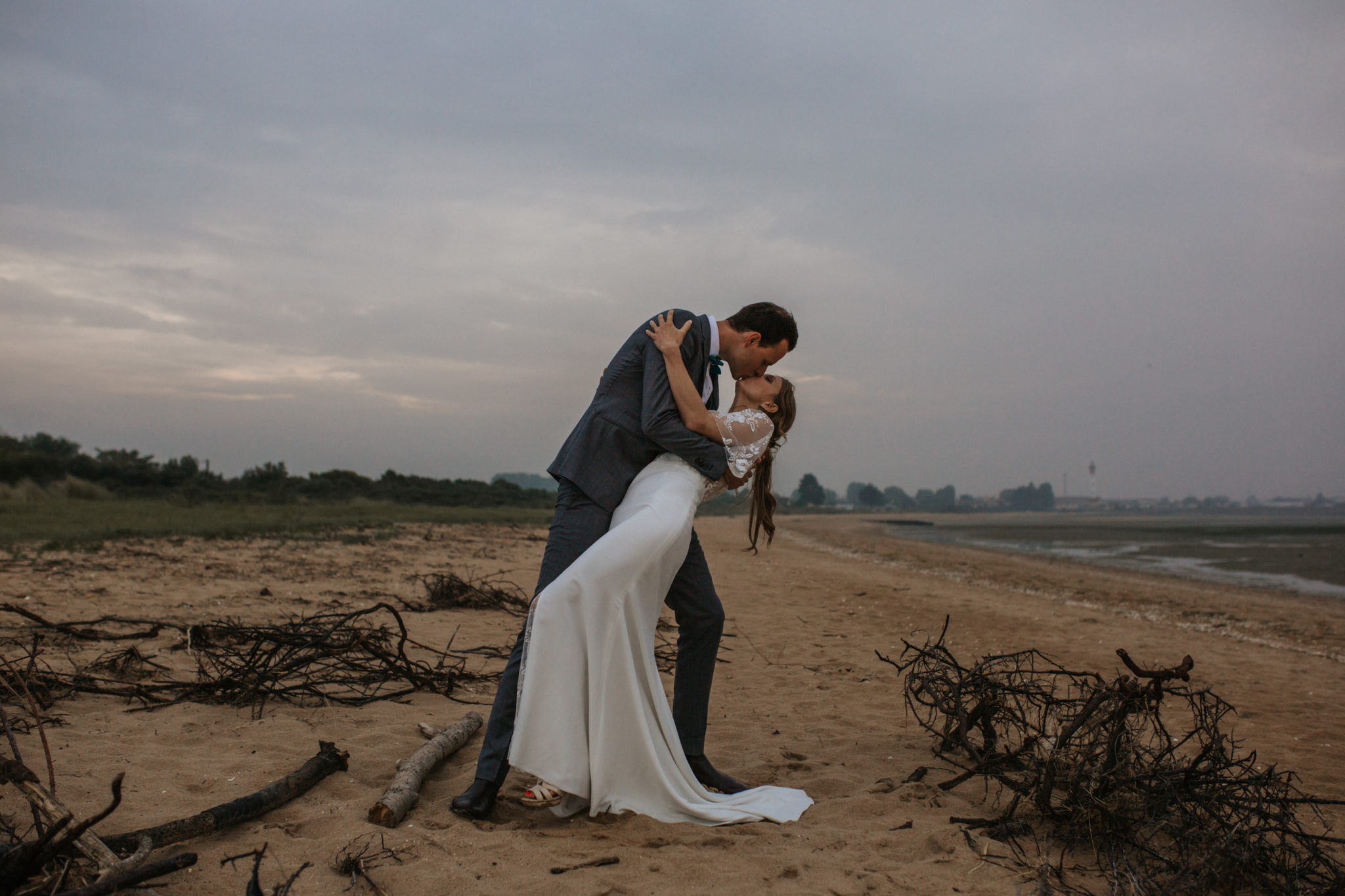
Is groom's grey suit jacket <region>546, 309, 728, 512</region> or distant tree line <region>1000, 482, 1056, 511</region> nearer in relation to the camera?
groom's grey suit jacket <region>546, 309, 728, 512</region>

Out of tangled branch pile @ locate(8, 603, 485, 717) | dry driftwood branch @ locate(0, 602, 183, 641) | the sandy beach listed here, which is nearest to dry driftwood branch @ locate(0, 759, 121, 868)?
the sandy beach

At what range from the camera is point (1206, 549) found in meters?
26.3

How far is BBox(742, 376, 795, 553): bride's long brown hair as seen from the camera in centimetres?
348

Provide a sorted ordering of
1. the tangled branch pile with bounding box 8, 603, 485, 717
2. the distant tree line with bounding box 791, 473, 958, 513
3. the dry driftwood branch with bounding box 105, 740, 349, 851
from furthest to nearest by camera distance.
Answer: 1. the distant tree line with bounding box 791, 473, 958, 513
2. the tangled branch pile with bounding box 8, 603, 485, 717
3. the dry driftwood branch with bounding box 105, 740, 349, 851

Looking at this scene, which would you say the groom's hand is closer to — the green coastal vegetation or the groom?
the groom

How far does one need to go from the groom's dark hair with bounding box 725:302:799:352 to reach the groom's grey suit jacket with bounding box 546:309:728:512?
0.49ft

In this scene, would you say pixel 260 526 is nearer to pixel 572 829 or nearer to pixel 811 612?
pixel 811 612

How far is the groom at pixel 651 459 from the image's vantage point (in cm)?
304

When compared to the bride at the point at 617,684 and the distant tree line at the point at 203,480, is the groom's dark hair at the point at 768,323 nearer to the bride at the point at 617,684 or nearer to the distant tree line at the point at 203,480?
the bride at the point at 617,684

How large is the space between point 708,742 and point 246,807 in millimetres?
2189

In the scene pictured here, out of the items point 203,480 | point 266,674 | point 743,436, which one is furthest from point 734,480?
point 203,480

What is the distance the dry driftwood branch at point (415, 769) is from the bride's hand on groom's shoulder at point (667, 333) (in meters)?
1.90

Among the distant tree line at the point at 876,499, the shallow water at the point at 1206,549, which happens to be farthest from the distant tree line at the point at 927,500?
the shallow water at the point at 1206,549

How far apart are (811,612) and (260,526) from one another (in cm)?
1154
